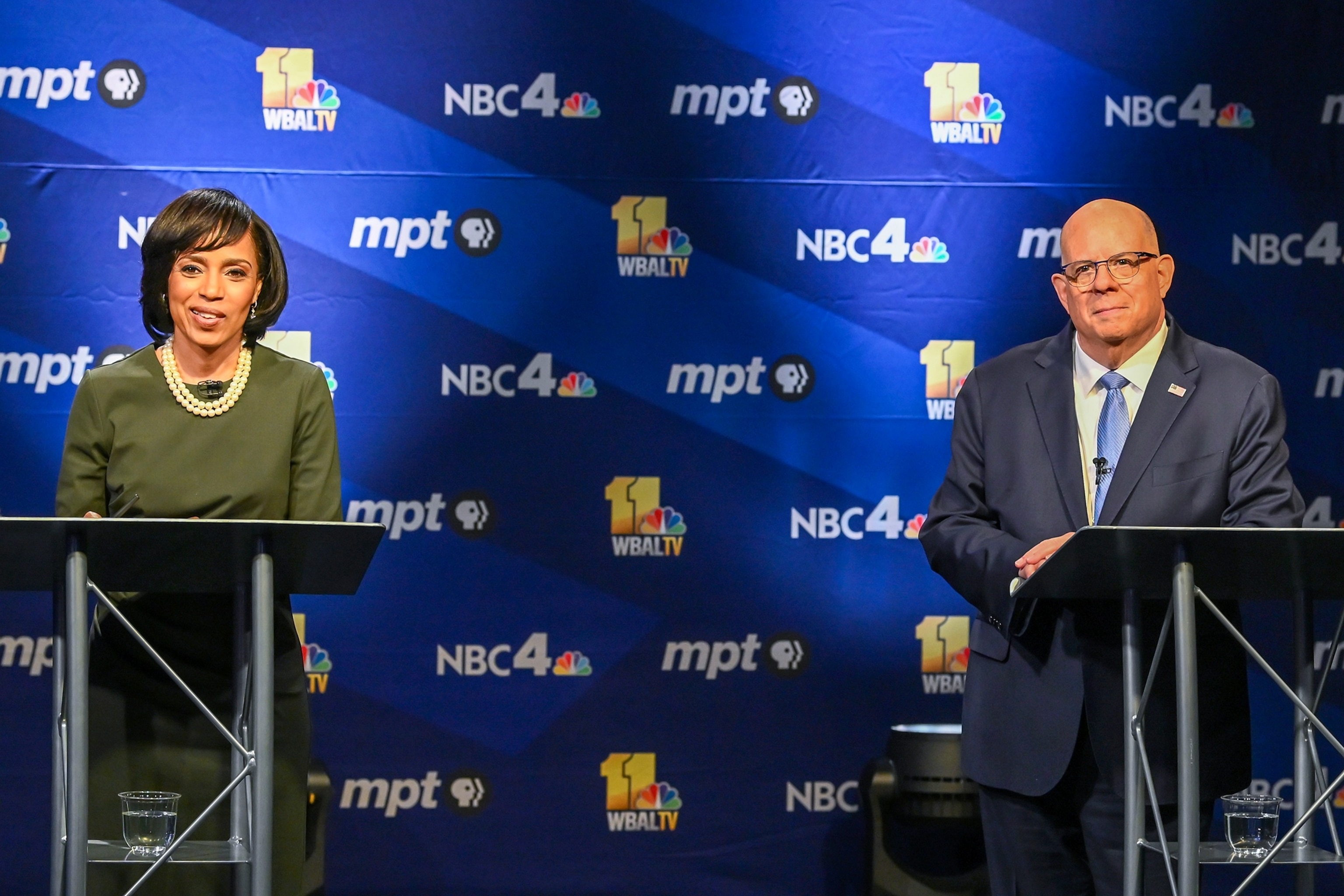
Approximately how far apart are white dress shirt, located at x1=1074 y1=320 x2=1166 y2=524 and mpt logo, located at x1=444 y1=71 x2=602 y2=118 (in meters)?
2.22

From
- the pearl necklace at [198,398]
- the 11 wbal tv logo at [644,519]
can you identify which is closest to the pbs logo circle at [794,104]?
the 11 wbal tv logo at [644,519]

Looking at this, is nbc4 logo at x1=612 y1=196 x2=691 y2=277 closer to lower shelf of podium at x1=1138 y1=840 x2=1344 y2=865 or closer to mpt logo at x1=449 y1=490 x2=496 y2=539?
mpt logo at x1=449 y1=490 x2=496 y2=539

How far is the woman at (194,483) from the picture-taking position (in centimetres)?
235

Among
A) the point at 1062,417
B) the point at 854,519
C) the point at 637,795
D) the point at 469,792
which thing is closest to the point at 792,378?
the point at 854,519

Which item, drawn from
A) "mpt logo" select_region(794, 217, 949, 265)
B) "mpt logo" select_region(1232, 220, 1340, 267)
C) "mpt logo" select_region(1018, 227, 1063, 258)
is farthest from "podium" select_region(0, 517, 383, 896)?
"mpt logo" select_region(1232, 220, 1340, 267)

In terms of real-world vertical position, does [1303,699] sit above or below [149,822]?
above

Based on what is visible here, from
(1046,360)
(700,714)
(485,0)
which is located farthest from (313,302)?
A: (1046,360)

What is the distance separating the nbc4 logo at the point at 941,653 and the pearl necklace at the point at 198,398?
250cm

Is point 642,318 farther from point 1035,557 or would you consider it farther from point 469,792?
point 1035,557

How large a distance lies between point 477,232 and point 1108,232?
2269 mm

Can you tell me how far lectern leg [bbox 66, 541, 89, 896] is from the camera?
80.8 inches

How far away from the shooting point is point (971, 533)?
8.25 feet

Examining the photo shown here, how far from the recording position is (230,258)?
252 centimetres

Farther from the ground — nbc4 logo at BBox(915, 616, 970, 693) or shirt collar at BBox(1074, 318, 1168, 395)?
shirt collar at BBox(1074, 318, 1168, 395)
